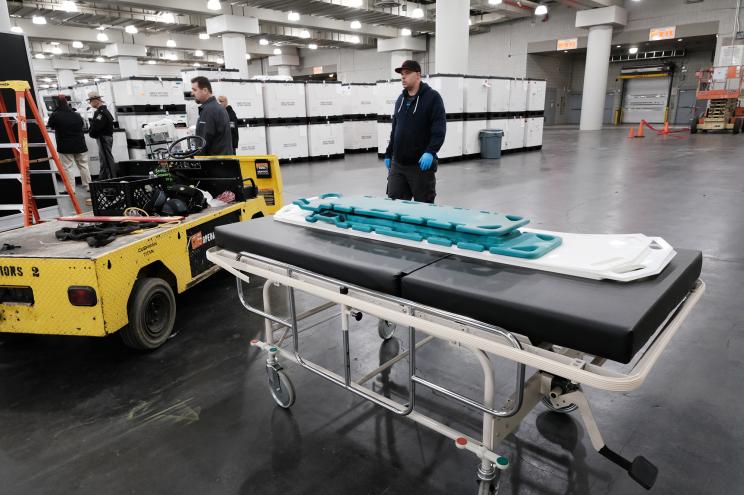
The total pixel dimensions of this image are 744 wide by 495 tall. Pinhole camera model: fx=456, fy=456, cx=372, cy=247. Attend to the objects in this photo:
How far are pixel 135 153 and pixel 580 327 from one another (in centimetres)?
1213

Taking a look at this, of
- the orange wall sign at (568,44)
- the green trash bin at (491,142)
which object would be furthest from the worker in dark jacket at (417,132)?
the orange wall sign at (568,44)

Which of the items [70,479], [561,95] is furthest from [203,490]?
[561,95]

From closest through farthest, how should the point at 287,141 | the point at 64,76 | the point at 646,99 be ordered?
the point at 287,141
the point at 646,99
the point at 64,76

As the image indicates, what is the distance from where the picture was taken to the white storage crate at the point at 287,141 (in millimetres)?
12683

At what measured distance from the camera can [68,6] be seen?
15.8 metres

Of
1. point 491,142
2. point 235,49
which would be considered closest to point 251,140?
point 491,142

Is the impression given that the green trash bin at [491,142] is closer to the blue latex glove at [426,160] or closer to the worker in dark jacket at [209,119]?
the worker in dark jacket at [209,119]

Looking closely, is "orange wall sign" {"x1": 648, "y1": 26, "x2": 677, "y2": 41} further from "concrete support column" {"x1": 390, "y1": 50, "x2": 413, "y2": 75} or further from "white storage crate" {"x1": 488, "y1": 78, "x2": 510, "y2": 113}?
"concrete support column" {"x1": 390, "y1": 50, "x2": 413, "y2": 75}

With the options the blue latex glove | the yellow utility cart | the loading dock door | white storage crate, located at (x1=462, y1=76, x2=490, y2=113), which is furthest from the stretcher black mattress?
the loading dock door

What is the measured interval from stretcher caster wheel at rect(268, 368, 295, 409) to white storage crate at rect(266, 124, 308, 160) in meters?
11.1

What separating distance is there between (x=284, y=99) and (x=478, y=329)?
12.3 m

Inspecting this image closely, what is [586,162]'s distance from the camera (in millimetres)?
11633

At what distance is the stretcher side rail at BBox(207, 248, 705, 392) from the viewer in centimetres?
122

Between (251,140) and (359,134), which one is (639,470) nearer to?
(251,140)
